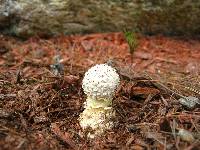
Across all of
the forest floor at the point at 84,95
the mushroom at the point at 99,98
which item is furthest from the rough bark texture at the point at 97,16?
the mushroom at the point at 99,98

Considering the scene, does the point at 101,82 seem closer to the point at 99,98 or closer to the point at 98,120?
the point at 99,98

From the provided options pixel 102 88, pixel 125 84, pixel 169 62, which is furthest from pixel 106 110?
pixel 169 62

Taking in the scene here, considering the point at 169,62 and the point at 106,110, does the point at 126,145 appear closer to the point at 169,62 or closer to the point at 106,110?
the point at 106,110

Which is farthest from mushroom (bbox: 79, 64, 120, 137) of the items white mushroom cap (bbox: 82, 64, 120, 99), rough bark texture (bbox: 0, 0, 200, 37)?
rough bark texture (bbox: 0, 0, 200, 37)

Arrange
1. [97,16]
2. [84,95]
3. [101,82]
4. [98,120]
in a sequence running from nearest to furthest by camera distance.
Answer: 1. [101,82]
2. [98,120]
3. [84,95]
4. [97,16]

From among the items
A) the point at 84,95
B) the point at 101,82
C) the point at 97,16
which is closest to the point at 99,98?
the point at 101,82

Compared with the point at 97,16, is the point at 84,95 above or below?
below
